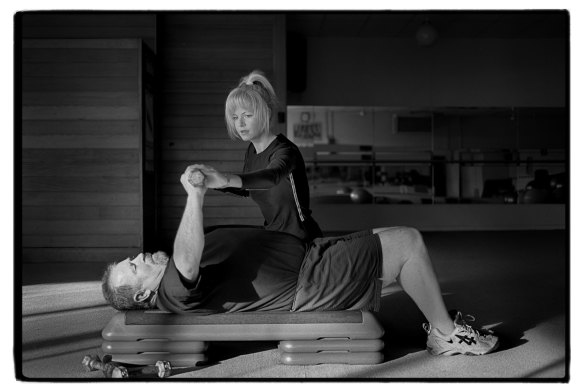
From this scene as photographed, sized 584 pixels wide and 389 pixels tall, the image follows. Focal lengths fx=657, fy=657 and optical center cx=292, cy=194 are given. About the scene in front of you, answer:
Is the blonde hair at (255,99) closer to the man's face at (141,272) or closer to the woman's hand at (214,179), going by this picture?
the woman's hand at (214,179)

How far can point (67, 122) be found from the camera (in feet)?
19.0

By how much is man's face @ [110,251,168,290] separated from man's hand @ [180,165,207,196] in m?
0.47

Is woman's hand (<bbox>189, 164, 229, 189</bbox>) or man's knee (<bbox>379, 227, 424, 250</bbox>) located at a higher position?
woman's hand (<bbox>189, 164, 229, 189</bbox>)

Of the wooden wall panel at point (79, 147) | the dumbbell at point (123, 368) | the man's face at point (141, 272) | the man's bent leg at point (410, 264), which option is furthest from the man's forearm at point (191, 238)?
the wooden wall panel at point (79, 147)

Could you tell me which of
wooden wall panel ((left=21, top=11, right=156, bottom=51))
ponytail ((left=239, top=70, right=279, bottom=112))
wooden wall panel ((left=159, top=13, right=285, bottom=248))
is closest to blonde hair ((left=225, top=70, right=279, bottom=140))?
ponytail ((left=239, top=70, right=279, bottom=112))

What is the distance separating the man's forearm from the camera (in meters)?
2.33

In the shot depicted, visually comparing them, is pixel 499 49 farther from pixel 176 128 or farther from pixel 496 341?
pixel 496 341

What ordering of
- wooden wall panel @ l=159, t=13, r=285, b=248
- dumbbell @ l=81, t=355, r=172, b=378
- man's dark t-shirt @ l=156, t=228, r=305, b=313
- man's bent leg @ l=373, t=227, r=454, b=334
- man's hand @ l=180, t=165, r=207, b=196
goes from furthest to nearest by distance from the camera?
wooden wall panel @ l=159, t=13, r=285, b=248
man's bent leg @ l=373, t=227, r=454, b=334
man's dark t-shirt @ l=156, t=228, r=305, b=313
dumbbell @ l=81, t=355, r=172, b=378
man's hand @ l=180, t=165, r=207, b=196

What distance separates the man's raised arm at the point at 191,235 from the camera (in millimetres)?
2297

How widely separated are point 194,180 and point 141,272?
580mm

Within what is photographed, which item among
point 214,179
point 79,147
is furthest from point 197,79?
point 214,179

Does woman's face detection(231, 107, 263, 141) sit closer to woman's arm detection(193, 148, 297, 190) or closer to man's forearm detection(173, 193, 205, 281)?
woman's arm detection(193, 148, 297, 190)

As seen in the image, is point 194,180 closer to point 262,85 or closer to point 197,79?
point 262,85

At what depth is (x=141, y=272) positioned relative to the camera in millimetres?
2615
